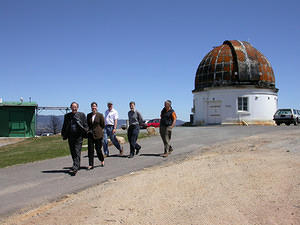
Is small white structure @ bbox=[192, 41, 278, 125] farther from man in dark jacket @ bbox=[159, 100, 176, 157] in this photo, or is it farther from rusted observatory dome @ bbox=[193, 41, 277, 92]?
man in dark jacket @ bbox=[159, 100, 176, 157]

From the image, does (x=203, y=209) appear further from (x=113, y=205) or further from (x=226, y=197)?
(x=113, y=205)

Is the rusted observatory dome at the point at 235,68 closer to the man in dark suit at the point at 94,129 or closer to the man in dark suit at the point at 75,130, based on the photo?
the man in dark suit at the point at 94,129

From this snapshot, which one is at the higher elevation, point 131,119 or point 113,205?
point 131,119

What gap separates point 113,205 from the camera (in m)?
5.24

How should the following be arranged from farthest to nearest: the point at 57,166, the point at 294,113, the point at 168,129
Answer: the point at 294,113, the point at 168,129, the point at 57,166

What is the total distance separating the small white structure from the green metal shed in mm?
16891

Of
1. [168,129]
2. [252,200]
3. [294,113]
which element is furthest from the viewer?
[294,113]

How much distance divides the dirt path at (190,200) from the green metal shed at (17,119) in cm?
2543

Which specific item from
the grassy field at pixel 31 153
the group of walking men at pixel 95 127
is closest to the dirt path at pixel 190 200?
the group of walking men at pixel 95 127

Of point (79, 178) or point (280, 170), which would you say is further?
point (79, 178)

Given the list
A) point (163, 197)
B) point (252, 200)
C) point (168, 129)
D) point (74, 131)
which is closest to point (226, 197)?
point (252, 200)

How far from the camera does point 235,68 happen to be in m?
32.3

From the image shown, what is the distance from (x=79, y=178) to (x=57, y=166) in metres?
2.14

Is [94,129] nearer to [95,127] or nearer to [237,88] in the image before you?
[95,127]
